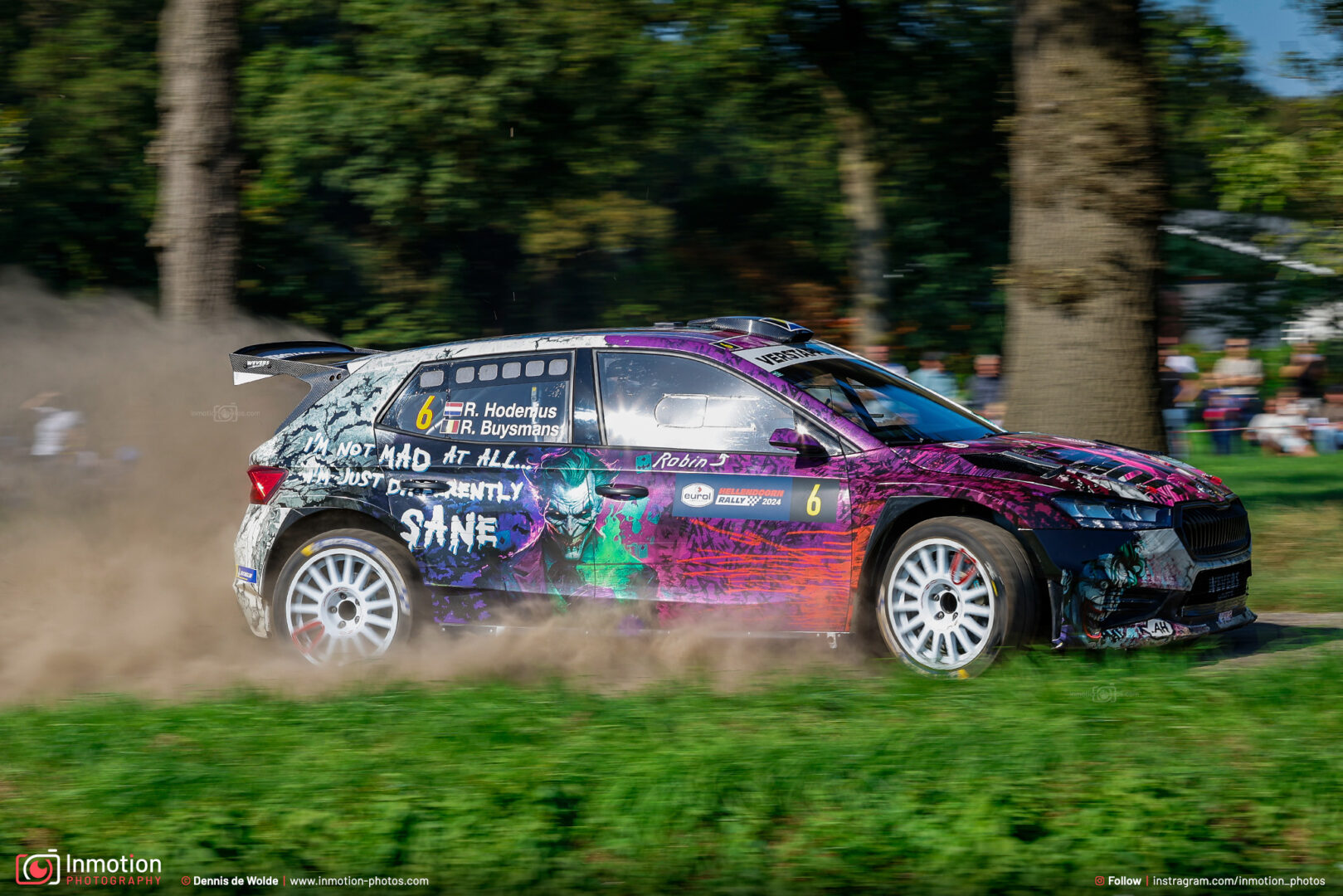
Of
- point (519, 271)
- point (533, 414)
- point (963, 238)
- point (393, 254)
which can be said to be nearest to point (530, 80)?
point (393, 254)

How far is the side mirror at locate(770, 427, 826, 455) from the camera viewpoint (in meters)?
6.68

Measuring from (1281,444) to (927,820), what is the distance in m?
15.6

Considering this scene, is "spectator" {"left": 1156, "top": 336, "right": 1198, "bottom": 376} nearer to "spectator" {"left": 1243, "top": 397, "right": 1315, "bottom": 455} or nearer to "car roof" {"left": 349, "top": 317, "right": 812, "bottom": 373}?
"spectator" {"left": 1243, "top": 397, "right": 1315, "bottom": 455}

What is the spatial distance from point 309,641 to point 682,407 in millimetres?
2340

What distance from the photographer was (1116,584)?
6.20m

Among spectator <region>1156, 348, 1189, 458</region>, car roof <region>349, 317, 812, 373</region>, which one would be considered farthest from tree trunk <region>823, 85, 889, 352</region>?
car roof <region>349, 317, 812, 373</region>

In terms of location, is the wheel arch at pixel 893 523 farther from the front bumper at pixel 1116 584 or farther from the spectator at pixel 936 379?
the spectator at pixel 936 379

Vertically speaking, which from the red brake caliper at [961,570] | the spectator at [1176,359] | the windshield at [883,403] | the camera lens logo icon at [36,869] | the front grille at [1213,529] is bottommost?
the camera lens logo icon at [36,869]

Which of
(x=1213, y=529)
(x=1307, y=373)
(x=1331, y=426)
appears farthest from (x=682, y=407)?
(x=1307, y=373)

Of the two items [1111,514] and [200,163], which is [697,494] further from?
[200,163]

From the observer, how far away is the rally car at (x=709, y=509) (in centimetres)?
629

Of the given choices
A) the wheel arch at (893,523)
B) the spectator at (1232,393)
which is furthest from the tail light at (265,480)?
the spectator at (1232,393)

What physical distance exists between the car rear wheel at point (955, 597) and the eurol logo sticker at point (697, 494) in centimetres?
92

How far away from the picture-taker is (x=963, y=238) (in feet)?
72.2
